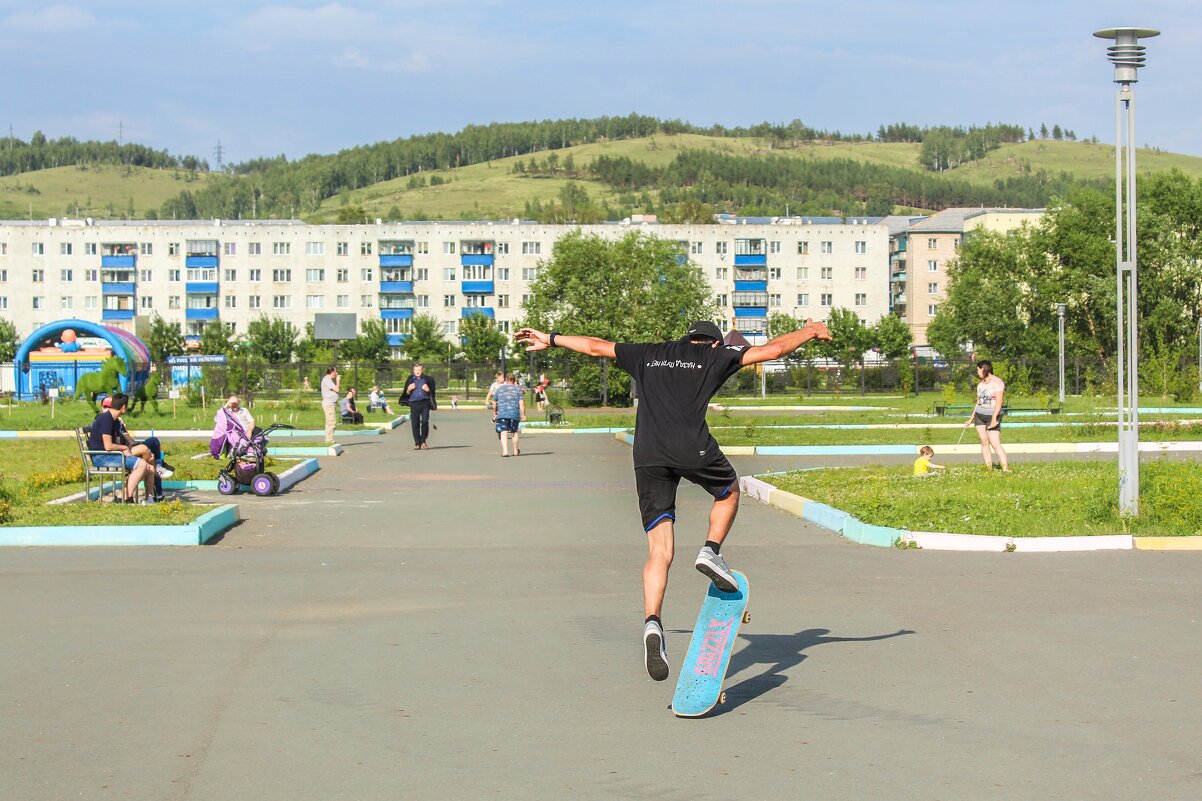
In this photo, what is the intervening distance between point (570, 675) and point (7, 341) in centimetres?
11321

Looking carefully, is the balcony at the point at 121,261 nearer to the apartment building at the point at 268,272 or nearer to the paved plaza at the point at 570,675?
the apartment building at the point at 268,272

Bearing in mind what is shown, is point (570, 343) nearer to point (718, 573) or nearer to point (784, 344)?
point (784, 344)

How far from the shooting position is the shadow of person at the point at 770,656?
693 cm

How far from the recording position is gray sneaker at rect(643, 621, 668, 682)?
22.1ft

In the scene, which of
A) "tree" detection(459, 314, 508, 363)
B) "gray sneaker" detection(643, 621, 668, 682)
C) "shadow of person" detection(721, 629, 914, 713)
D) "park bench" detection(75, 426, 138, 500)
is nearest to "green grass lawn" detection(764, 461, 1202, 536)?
"shadow of person" detection(721, 629, 914, 713)

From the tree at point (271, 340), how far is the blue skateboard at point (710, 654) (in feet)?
325

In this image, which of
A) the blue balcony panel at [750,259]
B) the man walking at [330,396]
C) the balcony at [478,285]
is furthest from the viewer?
the blue balcony panel at [750,259]

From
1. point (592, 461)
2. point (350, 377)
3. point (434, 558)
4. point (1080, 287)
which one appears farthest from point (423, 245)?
point (434, 558)

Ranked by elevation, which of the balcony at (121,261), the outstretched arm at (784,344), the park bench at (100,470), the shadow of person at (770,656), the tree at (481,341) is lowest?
the shadow of person at (770,656)

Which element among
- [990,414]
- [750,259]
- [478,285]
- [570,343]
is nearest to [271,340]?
[478,285]

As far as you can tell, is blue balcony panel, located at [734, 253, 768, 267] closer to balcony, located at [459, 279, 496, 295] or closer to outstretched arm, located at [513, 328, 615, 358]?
balcony, located at [459, 279, 496, 295]

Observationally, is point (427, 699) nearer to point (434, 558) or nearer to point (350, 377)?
point (434, 558)

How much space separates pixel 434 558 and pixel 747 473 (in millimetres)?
10040

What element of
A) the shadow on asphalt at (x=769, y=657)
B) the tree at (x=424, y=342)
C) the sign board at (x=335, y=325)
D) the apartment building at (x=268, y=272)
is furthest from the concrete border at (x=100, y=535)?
the apartment building at (x=268, y=272)
